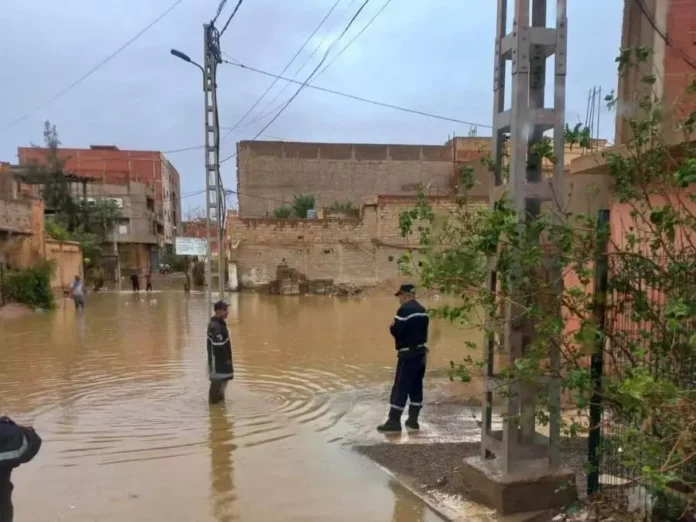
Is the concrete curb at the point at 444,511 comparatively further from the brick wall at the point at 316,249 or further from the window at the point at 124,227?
the window at the point at 124,227

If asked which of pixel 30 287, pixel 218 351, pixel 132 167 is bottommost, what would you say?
pixel 30 287

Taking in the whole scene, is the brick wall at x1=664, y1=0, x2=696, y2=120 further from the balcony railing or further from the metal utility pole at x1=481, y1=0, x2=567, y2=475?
the balcony railing

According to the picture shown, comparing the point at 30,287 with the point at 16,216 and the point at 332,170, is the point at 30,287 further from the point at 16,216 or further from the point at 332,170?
the point at 332,170

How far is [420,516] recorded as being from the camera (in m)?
4.42

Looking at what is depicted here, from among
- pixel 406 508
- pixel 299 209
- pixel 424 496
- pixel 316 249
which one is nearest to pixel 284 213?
pixel 299 209

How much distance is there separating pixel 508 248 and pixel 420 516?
2099mm

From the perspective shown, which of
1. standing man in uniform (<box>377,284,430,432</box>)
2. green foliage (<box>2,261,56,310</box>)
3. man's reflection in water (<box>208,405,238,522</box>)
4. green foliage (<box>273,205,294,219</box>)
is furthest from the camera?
green foliage (<box>273,205,294,219</box>)

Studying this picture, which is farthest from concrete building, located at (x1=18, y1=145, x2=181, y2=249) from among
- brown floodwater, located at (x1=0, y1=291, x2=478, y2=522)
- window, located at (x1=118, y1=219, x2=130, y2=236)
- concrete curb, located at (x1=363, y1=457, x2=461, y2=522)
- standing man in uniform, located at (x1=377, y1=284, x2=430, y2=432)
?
concrete curb, located at (x1=363, y1=457, x2=461, y2=522)

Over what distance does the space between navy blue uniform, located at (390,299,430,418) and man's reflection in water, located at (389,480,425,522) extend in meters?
1.84

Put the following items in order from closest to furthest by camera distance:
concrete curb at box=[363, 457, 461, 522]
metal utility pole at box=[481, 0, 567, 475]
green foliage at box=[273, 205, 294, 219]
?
metal utility pole at box=[481, 0, 567, 475] < concrete curb at box=[363, 457, 461, 522] < green foliage at box=[273, 205, 294, 219]

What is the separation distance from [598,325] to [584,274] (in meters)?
0.38

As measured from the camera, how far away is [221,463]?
5.73 m

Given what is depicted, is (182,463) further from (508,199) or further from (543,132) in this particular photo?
(543,132)

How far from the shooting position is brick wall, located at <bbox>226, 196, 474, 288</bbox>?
32.7m
